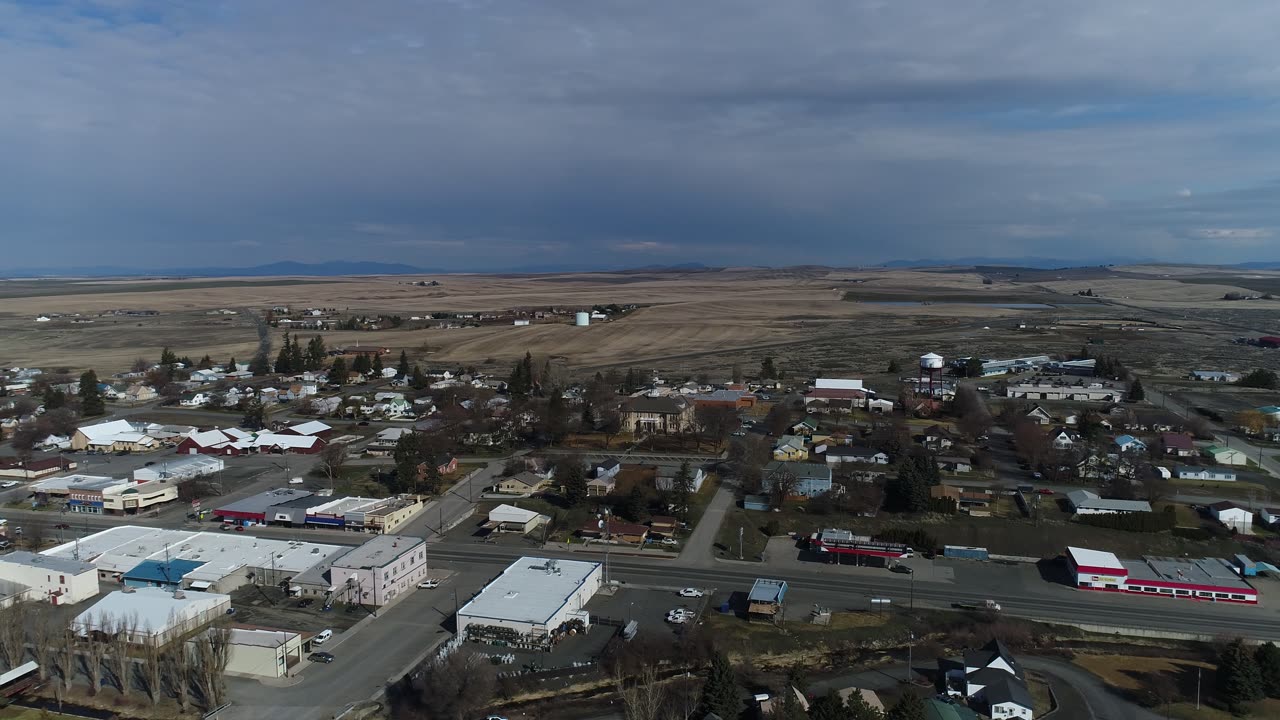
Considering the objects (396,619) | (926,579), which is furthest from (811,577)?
(396,619)

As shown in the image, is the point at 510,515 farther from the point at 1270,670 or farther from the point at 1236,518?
the point at 1236,518

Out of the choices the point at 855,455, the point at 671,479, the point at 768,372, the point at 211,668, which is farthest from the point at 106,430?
the point at 768,372

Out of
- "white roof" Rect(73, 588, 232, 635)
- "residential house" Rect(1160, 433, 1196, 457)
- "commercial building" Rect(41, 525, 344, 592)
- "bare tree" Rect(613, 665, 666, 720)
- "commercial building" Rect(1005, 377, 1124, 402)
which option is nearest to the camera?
"bare tree" Rect(613, 665, 666, 720)


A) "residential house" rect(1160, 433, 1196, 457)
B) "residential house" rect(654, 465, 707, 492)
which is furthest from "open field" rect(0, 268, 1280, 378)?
"residential house" rect(654, 465, 707, 492)

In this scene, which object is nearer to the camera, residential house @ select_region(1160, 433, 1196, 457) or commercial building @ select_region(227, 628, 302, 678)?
commercial building @ select_region(227, 628, 302, 678)

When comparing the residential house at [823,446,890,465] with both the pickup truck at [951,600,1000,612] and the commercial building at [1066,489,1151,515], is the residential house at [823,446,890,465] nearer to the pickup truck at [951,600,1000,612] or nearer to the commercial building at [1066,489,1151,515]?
the commercial building at [1066,489,1151,515]

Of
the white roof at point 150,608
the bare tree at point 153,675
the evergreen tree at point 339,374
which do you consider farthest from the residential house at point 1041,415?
A: the evergreen tree at point 339,374

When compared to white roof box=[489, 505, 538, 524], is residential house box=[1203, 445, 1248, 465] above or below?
above
